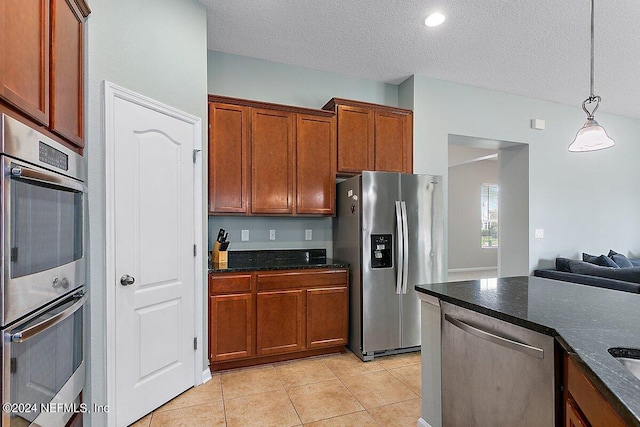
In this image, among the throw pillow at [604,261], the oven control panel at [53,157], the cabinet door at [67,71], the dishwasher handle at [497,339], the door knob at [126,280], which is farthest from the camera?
the throw pillow at [604,261]

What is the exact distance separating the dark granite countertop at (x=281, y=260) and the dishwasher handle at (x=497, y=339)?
5.48 ft

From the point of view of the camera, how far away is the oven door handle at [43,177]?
117cm

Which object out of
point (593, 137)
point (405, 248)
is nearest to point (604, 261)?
point (593, 137)

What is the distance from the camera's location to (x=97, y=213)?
197 centimetres

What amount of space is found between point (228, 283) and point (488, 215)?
8124 mm

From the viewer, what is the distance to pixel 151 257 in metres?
2.28

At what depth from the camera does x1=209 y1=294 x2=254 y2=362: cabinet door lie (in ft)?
9.32

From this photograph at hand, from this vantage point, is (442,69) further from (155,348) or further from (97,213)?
(155,348)

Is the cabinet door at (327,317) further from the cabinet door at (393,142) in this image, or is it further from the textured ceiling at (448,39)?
the textured ceiling at (448,39)

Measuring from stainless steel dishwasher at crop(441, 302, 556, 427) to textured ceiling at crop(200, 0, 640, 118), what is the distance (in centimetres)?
246

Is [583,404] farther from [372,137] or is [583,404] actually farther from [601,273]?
[601,273]

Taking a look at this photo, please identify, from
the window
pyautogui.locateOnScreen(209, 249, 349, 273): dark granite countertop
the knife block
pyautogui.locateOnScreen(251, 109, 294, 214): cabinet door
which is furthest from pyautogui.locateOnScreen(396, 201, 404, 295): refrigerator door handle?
the window

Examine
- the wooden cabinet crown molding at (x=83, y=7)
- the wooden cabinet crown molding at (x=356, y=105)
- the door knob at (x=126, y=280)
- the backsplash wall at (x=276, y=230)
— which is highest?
the wooden cabinet crown molding at (x=356, y=105)

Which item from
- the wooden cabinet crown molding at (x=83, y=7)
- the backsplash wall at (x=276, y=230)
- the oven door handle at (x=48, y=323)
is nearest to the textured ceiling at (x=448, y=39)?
the wooden cabinet crown molding at (x=83, y=7)
